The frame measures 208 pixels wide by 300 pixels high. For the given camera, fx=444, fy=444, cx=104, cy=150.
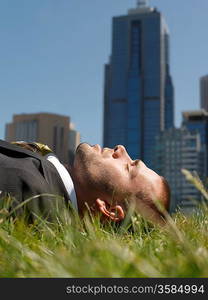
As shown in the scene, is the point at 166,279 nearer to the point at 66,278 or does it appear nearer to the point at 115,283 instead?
the point at 115,283

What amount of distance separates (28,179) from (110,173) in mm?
820

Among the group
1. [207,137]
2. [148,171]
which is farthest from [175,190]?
[148,171]

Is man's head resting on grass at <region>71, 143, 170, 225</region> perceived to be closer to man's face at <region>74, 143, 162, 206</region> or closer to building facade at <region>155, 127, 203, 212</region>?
man's face at <region>74, 143, 162, 206</region>

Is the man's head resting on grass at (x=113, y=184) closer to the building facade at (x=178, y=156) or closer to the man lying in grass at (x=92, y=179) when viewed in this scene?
the man lying in grass at (x=92, y=179)

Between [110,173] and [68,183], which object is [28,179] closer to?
[68,183]

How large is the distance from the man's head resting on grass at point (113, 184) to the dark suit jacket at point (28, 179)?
0.24m

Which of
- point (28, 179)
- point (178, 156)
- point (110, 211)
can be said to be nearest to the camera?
point (28, 179)

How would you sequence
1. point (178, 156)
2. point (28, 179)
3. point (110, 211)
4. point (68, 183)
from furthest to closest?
point (178, 156)
point (68, 183)
point (110, 211)
point (28, 179)

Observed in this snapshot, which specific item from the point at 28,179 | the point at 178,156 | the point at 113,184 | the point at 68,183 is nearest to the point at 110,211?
the point at 113,184

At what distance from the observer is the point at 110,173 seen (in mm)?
3635

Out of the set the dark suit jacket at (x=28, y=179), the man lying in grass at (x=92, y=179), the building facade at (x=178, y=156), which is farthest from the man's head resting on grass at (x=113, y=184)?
the building facade at (x=178, y=156)

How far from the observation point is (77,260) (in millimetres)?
1247

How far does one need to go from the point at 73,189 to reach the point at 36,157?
1.31 feet

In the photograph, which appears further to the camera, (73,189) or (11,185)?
(73,189)
